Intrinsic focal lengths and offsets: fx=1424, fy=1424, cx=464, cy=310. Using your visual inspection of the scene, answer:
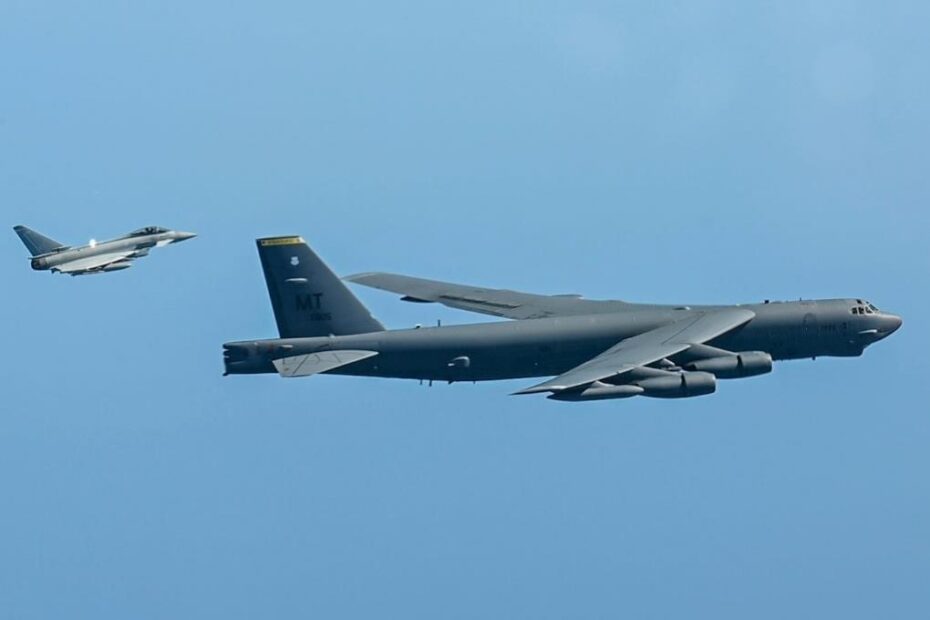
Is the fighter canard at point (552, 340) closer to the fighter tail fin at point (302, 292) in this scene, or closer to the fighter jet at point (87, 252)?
the fighter tail fin at point (302, 292)

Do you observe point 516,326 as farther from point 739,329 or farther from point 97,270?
point 97,270

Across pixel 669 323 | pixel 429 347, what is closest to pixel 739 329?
pixel 669 323

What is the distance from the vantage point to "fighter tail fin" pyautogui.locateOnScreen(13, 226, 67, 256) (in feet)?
256

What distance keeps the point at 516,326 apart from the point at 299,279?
349 inches

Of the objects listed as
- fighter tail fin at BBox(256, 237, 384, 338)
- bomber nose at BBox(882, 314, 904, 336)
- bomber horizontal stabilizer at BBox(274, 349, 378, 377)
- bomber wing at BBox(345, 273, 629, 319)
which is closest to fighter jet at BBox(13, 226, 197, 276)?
bomber wing at BBox(345, 273, 629, 319)

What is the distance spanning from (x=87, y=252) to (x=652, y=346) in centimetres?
3590

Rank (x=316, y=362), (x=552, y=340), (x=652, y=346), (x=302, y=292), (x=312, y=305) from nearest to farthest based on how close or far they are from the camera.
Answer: (x=652, y=346) < (x=316, y=362) < (x=302, y=292) < (x=312, y=305) < (x=552, y=340)

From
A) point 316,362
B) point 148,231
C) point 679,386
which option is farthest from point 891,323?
point 148,231

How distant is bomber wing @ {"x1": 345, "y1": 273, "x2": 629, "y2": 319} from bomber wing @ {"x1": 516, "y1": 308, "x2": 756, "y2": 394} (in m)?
3.81

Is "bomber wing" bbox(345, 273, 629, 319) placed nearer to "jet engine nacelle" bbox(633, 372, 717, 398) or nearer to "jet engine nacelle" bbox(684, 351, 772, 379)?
"jet engine nacelle" bbox(684, 351, 772, 379)

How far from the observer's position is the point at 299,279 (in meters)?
56.6

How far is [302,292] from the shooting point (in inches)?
2228

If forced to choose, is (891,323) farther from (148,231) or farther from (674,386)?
(148,231)

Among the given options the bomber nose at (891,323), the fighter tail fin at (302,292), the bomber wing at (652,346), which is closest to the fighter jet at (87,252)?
the fighter tail fin at (302,292)
